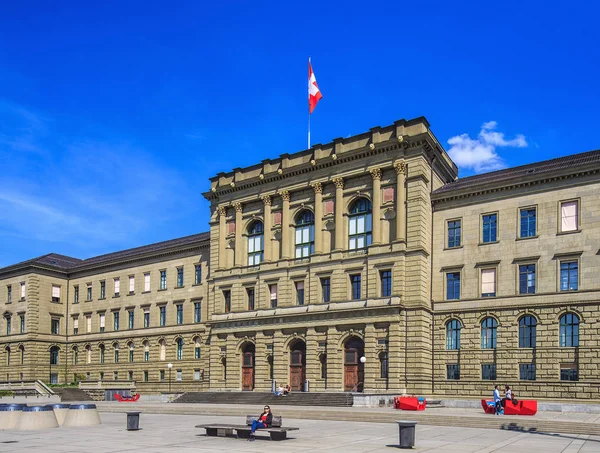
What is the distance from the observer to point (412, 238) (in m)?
53.5

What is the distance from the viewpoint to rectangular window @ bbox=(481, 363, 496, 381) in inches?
2001

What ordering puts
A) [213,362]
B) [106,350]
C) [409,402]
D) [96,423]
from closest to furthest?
[96,423], [409,402], [213,362], [106,350]

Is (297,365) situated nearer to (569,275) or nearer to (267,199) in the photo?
(267,199)

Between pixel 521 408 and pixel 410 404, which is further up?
pixel 521 408

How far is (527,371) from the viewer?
49.3 metres

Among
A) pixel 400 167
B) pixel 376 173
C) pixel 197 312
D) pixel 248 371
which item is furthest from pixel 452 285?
pixel 197 312

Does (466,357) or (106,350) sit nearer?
(466,357)

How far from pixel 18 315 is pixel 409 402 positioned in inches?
2247

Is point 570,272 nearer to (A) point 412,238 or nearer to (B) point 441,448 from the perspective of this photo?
(A) point 412,238

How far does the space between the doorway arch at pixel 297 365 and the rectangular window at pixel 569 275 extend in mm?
21001

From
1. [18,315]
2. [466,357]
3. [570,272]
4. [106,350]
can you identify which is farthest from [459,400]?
[18,315]

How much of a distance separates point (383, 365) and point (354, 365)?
107 inches

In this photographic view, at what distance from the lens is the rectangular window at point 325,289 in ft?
188

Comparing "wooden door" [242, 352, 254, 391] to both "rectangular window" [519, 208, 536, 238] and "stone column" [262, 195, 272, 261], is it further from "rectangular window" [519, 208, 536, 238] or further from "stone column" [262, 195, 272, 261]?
"rectangular window" [519, 208, 536, 238]
